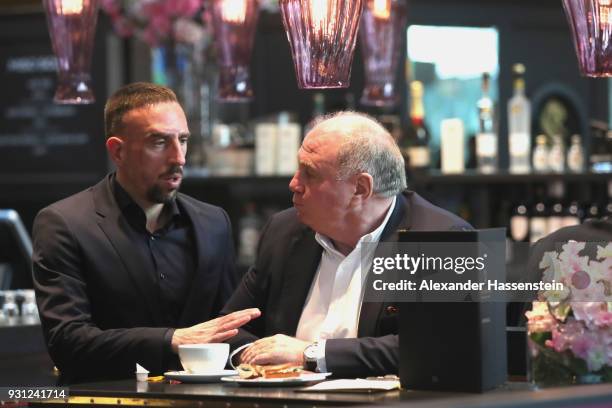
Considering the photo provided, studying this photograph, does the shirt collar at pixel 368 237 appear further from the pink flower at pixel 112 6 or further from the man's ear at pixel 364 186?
the pink flower at pixel 112 6

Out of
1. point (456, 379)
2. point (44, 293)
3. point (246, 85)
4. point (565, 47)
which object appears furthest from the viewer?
point (565, 47)

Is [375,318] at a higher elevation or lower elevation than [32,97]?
lower

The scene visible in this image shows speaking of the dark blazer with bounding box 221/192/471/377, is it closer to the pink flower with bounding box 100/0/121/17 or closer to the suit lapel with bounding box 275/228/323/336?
the suit lapel with bounding box 275/228/323/336

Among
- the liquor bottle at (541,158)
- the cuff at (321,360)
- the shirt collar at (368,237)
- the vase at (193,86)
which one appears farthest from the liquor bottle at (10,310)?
the liquor bottle at (541,158)

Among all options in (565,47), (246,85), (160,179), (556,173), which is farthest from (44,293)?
(565,47)

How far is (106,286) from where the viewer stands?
11.6 feet

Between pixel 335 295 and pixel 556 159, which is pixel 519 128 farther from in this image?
pixel 335 295

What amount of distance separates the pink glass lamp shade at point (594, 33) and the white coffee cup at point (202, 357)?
109 centimetres

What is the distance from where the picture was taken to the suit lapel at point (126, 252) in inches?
141

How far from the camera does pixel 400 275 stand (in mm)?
2816

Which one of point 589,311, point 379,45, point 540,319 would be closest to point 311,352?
point 540,319

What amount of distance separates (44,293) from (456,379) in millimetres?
1274

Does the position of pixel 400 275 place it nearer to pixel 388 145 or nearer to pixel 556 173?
pixel 388 145

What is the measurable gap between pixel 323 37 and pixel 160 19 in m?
3.01
